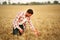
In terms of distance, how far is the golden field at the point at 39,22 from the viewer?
2.55 m

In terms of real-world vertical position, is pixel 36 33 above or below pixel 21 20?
below

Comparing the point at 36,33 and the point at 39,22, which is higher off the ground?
the point at 39,22

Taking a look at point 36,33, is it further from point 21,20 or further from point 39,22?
point 21,20

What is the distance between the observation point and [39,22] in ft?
8.58

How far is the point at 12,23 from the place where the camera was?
2.60 metres

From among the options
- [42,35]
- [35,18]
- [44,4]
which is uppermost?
[44,4]

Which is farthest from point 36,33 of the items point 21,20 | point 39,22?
point 21,20

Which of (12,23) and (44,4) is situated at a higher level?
(44,4)

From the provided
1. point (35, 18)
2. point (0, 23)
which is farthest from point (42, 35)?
point (0, 23)

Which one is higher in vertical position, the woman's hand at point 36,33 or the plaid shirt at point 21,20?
the plaid shirt at point 21,20

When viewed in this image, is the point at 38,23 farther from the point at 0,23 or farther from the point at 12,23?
the point at 0,23

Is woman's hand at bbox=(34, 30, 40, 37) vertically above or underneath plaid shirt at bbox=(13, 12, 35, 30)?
underneath

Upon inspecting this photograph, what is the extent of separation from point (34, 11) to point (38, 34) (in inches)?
11.8

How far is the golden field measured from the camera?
2.55m
